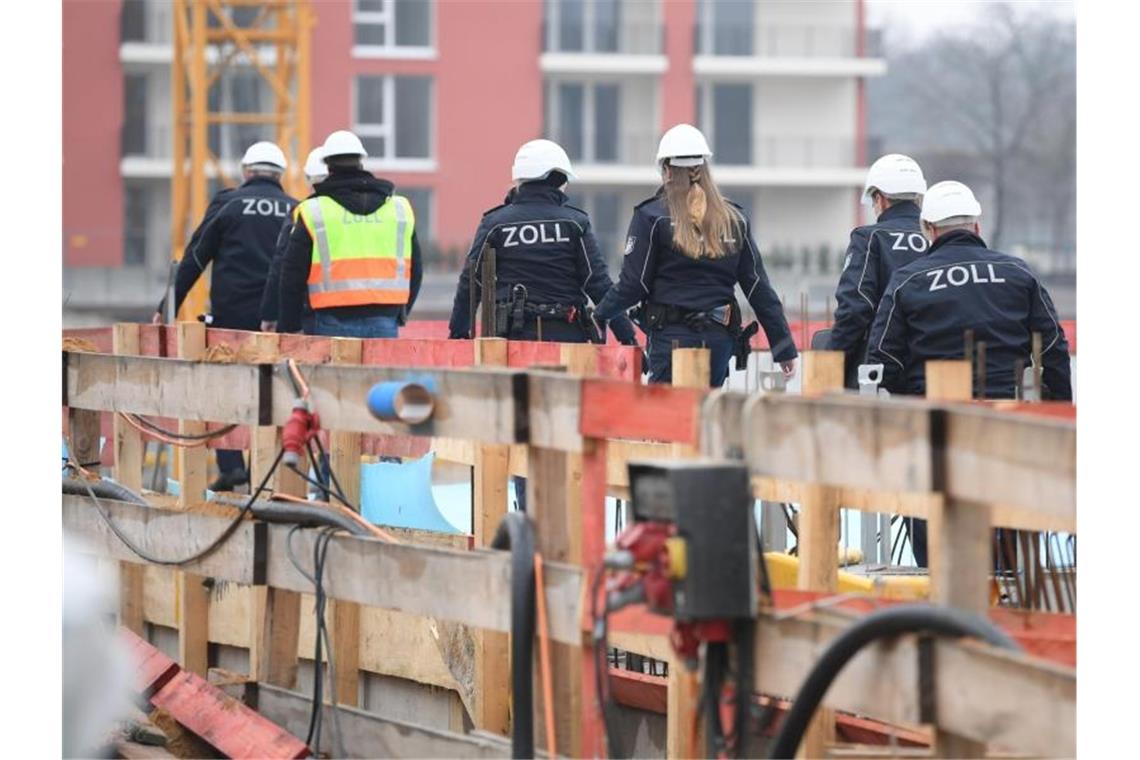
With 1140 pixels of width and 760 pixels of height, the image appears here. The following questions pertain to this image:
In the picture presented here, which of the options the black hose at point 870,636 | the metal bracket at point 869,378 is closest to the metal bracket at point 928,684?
the black hose at point 870,636

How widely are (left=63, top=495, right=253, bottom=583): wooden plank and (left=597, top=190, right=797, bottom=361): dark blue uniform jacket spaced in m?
2.92

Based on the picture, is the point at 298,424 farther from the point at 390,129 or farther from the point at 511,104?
the point at 511,104

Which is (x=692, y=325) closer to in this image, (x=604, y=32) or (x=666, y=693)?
(x=666, y=693)

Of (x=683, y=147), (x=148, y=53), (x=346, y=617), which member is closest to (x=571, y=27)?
(x=148, y=53)

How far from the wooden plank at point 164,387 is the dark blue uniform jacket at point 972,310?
287 cm

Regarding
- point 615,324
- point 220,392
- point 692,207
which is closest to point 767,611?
point 220,392

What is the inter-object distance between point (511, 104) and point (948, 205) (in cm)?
4844

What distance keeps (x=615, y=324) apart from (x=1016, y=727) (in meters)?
6.49

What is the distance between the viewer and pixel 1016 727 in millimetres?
4699

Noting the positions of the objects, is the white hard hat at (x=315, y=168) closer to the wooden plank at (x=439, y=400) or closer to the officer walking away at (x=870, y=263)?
the officer walking away at (x=870, y=263)

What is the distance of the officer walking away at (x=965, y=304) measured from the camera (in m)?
8.65

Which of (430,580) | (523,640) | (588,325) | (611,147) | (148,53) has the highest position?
(148,53)

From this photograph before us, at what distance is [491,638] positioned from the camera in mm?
7426

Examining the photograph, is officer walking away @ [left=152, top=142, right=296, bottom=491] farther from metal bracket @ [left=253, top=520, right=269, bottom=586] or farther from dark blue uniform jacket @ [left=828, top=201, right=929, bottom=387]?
metal bracket @ [left=253, top=520, right=269, bottom=586]
